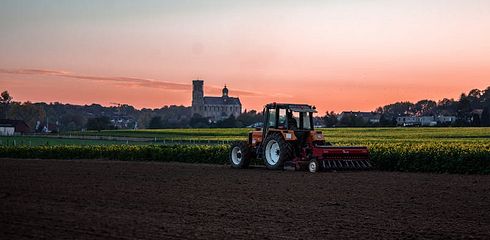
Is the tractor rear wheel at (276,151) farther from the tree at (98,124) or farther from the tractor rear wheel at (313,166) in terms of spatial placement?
the tree at (98,124)

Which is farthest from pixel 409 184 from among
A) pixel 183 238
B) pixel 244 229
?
pixel 183 238

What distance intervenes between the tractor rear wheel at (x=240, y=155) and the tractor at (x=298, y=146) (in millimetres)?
745

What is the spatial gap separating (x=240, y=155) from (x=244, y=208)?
49.5 feet

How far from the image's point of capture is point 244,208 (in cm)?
1520

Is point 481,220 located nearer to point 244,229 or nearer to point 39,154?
point 244,229

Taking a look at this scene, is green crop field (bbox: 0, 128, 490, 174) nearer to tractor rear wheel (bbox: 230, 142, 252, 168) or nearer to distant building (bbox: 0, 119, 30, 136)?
tractor rear wheel (bbox: 230, 142, 252, 168)

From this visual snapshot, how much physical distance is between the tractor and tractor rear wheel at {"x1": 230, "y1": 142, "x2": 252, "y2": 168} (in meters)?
0.74

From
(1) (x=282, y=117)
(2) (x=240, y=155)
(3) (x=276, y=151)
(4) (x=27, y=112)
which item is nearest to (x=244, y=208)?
(3) (x=276, y=151)

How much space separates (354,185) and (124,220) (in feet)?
31.3

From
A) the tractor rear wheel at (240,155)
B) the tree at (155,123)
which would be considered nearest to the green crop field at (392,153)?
the tractor rear wheel at (240,155)

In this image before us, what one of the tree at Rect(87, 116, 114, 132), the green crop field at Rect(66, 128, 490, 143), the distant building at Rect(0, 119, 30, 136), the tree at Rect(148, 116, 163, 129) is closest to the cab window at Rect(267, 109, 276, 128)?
the green crop field at Rect(66, 128, 490, 143)

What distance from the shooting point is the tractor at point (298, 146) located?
87.0ft

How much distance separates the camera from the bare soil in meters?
11.9

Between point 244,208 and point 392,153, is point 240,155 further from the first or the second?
point 244,208
